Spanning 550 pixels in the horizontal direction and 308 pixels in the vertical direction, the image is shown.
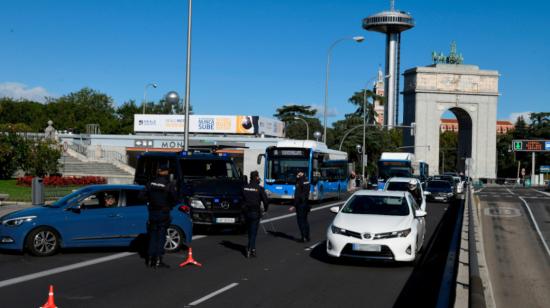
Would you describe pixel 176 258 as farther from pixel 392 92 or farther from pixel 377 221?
pixel 392 92

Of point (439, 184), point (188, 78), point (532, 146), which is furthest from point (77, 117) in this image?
point (188, 78)

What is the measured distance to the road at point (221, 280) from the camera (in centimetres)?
999

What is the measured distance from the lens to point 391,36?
6235 inches

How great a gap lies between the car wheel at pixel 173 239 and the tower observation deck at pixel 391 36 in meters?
139

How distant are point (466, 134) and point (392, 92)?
171 ft

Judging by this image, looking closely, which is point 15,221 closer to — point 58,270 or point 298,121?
point 58,270

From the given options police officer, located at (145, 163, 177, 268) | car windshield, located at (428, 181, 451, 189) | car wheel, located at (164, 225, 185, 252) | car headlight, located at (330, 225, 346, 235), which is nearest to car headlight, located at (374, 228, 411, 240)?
car headlight, located at (330, 225, 346, 235)

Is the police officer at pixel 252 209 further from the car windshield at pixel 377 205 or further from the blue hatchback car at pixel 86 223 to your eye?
the car windshield at pixel 377 205

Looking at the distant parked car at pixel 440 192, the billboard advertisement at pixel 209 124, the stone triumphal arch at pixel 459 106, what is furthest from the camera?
the stone triumphal arch at pixel 459 106

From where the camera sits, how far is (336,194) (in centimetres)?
4041

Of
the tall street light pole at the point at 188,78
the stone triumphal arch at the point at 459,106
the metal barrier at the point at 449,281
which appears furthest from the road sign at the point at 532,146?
the metal barrier at the point at 449,281

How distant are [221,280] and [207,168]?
366 inches

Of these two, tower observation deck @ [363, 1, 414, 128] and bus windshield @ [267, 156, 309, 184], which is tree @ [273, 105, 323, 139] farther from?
bus windshield @ [267, 156, 309, 184]

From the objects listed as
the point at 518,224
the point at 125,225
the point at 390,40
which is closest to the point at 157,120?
the point at 518,224
